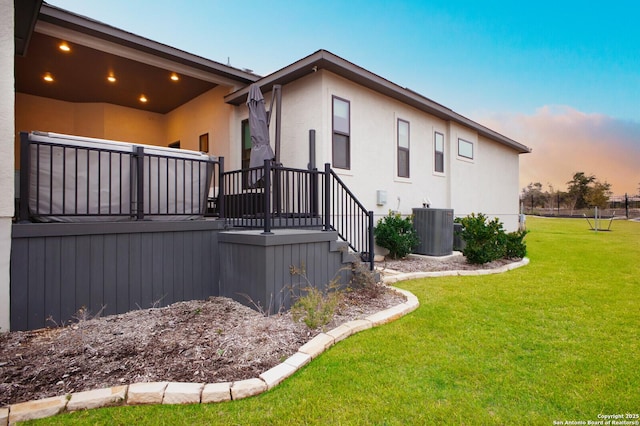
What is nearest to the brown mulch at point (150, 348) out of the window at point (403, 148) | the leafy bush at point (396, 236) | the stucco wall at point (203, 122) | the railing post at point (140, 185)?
the railing post at point (140, 185)

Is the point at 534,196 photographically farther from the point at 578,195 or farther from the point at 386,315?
the point at 386,315

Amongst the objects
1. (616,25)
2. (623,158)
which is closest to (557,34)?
(616,25)

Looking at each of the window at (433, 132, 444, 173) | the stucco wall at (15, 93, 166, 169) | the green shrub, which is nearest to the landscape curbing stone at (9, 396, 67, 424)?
the green shrub

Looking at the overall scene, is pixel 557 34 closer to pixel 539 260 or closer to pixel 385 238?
pixel 539 260

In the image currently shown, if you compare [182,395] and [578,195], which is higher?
[578,195]

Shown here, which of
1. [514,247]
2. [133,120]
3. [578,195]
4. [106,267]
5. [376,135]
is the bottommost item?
[514,247]

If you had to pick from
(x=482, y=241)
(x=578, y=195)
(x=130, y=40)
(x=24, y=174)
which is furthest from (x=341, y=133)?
(x=578, y=195)

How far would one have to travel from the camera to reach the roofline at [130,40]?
15.9 ft

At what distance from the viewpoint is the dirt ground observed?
2174 mm

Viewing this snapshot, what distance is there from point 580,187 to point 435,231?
39.9 meters

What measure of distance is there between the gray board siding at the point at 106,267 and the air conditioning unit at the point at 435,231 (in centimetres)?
482

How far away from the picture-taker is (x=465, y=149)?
10.2 metres

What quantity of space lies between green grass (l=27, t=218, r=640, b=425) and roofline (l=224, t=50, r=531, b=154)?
4430 mm

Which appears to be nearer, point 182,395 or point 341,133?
point 182,395
